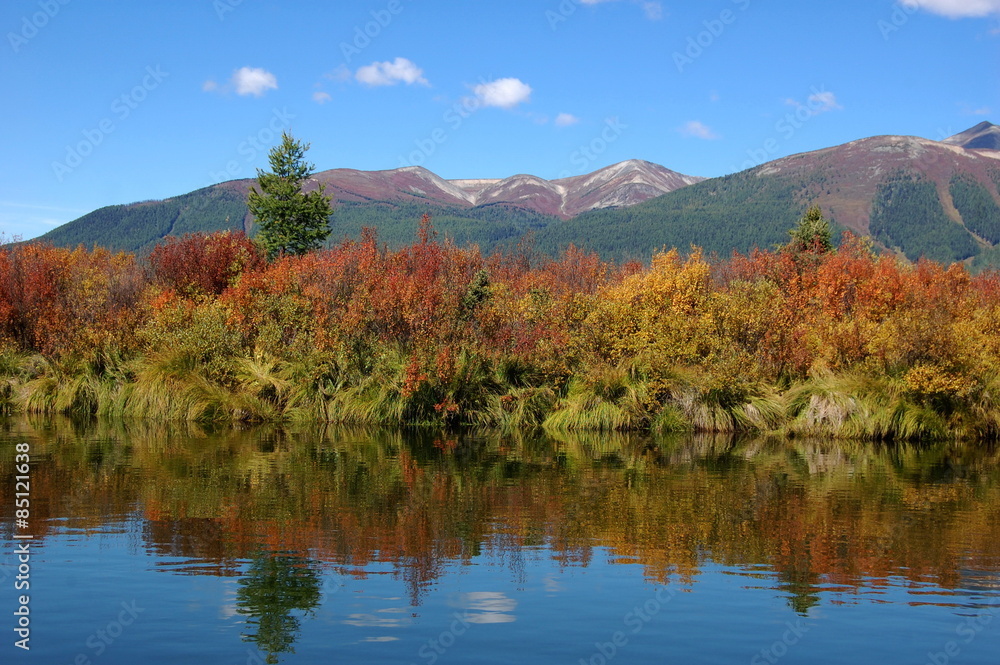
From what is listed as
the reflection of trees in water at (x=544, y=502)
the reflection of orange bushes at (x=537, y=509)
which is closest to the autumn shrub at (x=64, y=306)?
the reflection of trees in water at (x=544, y=502)

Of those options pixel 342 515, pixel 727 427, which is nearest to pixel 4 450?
pixel 342 515

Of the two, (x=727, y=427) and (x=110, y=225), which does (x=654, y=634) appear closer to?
(x=727, y=427)

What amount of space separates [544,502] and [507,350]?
11.7m

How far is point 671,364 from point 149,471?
524 inches

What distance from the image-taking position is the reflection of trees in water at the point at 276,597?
753cm

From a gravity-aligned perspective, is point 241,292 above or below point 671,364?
above

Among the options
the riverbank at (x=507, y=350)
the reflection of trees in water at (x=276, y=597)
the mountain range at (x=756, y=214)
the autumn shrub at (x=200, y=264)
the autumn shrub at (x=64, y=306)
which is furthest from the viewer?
the mountain range at (x=756, y=214)

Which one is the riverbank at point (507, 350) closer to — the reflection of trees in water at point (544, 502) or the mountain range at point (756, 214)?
the reflection of trees in water at point (544, 502)

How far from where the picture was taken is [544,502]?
1337 centimetres

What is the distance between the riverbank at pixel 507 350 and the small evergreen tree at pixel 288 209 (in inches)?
921

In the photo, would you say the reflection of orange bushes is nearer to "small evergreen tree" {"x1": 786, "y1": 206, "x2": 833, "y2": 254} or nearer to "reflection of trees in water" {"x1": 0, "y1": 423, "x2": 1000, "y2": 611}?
"reflection of trees in water" {"x1": 0, "y1": 423, "x2": 1000, "y2": 611}

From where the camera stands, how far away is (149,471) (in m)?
15.6

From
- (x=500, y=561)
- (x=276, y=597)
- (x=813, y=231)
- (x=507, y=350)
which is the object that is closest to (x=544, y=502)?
(x=500, y=561)

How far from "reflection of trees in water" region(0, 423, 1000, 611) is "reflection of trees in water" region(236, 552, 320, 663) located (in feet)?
1.18
